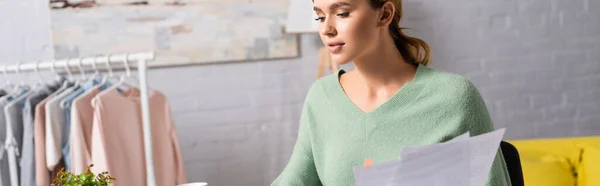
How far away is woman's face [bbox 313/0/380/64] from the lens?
54.7 inches

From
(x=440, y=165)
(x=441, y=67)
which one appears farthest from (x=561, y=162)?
(x=440, y=165)

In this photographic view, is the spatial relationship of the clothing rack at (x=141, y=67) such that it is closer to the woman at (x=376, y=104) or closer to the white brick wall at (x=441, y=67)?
the white brick wall at (x=441, y=67)

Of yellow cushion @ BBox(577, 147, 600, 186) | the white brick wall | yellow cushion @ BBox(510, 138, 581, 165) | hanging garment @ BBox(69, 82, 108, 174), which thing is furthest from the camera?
the white brick wall

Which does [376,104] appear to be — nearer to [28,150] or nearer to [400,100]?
[400,100]

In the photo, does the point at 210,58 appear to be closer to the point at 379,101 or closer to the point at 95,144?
the point at 95,144

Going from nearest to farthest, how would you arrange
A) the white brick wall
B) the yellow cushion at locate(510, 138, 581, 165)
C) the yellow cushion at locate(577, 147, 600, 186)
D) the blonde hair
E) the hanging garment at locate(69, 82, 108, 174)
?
the blonde hair, the hanging garment at locate(69, 82, 108, 174), the yellow cushion at locate(577, 147, 600, 186), the yellow cushion at locate(510, 138, 581, 165), the white brick wall

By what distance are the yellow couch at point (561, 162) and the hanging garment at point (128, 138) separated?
1.19 m

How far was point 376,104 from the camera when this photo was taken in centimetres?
151

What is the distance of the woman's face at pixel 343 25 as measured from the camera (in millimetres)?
1391

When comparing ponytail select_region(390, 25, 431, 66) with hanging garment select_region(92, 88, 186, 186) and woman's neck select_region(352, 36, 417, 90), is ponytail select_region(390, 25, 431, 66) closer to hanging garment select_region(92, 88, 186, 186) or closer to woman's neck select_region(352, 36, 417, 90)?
woman's neck select_region(352, 36, 417, 90)

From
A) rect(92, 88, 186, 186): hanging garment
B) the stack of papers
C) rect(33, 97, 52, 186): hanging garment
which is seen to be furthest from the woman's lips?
rect(33, 97, 52, 186): hanging garment

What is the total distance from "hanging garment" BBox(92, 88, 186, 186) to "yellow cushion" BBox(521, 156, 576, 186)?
3.86ft

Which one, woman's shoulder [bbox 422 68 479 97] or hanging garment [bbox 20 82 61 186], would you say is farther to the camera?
hanging garment [bbox 20 82 61 186]

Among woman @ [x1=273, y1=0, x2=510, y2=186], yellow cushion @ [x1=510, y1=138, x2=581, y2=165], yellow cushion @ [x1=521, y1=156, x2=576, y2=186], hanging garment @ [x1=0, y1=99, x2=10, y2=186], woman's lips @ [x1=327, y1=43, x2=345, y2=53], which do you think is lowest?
yellow cushion @ [x1=521, y1=156, x2=576, y2=186]
